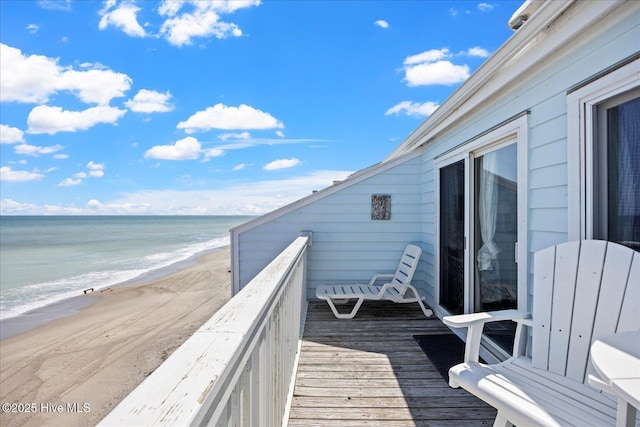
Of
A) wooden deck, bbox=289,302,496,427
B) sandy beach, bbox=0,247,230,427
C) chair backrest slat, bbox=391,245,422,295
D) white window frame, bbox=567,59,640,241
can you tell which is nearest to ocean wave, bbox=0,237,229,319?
sandy beach, bbox=0,247,230,427

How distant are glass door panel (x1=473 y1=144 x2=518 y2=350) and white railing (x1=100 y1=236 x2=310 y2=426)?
1.92 metres

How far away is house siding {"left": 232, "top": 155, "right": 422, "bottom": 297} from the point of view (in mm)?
4828

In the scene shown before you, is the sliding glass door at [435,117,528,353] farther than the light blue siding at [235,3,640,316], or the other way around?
the light blue siding at [235,3,640,316]

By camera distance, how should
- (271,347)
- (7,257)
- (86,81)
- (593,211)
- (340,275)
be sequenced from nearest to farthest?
(271,347), (593,211), (340,275), (86,81), (7,257)

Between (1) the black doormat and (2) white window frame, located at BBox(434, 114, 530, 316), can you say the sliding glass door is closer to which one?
(2) white window frame, located at BBox(434, 114, 530, 316)

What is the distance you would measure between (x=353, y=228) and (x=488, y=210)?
82.8 inches

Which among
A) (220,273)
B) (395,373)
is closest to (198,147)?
(220,273)

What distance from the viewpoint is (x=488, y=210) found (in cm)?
299

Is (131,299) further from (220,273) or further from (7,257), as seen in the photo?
(7,257)

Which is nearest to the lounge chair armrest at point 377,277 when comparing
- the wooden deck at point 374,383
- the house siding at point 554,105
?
the wooden deck at point 374,383

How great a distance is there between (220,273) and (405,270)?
8.63 meters

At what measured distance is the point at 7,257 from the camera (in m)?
17.0

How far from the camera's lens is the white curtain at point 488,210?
9.50 ft

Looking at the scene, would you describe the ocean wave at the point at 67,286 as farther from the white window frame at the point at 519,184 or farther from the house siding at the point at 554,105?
the house siding at the point at 554,105
